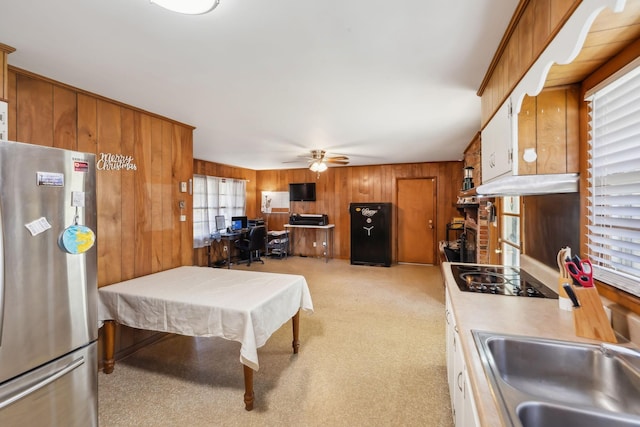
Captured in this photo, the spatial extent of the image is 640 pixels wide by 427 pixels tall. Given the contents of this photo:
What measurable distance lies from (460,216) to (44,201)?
6.33 meters

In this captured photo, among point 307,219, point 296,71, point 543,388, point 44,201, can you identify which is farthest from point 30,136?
point 307,219

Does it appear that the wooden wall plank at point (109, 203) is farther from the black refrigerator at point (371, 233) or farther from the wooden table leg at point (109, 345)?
the black refrigerator at point (371, 233)

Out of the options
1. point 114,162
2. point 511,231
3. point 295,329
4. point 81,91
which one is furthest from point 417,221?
point 81,91

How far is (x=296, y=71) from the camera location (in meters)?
1.92

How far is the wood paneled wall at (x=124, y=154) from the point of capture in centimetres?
201

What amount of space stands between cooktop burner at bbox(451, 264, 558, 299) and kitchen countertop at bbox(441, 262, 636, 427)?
0.37 feet

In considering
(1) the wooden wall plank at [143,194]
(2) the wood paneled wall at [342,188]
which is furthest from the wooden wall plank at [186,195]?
(2) the wood paneled wall at [342,188]

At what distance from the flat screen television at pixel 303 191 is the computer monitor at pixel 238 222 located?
1.36m

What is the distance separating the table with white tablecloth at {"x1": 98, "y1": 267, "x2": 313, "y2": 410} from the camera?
185 centimetres

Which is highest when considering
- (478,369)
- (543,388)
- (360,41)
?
(360,41)

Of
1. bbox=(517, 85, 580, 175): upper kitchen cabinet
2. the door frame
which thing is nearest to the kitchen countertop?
bbox=(517, 85, 580, 175): upper kitchen cabinet

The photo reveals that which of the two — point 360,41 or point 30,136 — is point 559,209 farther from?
point 30,136

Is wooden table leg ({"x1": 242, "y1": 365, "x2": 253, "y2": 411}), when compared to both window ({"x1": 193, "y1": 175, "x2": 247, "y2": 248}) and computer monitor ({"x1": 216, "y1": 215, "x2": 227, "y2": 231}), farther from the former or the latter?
computer monitor ({"x1": 216, "y1": 215, "x2": 227, "y2": 231})

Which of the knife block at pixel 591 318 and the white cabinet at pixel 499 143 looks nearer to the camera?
the knife block at pixel 591 318
